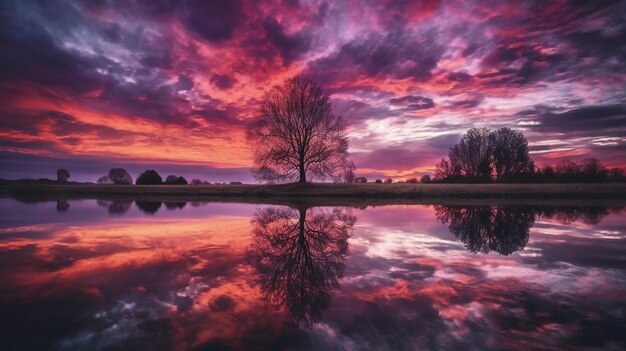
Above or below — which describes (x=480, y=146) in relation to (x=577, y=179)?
above

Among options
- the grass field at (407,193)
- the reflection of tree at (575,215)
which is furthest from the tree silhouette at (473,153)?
the reflection of tree at (575,215)

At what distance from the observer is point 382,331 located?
3.71 m

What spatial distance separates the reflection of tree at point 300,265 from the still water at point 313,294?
4 centimetres

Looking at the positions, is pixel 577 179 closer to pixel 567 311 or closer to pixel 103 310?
pixel 567 311

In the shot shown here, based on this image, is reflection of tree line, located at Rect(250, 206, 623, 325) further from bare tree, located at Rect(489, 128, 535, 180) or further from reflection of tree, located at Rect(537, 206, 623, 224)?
bare tree, located at Rect(489, 128, 535, 180)

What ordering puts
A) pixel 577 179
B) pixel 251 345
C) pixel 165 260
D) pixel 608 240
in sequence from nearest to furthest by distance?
pixel 251 345
pixel 165 260
pixel 608 240
pixel 577 179

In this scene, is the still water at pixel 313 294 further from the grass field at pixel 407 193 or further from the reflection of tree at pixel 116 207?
the grass field at pixel 407 193

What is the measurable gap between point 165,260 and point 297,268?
322cm

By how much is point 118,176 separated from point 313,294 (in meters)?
85.2

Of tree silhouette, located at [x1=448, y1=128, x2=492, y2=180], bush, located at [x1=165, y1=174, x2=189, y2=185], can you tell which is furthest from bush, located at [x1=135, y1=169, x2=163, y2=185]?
tree silhouette, located at [x1=448, y1=128, x2=492, y2=180]

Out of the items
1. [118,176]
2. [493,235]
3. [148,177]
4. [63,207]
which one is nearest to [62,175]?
[118,176]

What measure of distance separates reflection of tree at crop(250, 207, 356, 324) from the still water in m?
0.04

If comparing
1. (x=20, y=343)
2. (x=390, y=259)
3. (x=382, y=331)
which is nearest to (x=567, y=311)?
(x=382, y=331)

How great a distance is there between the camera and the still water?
3.54 m
